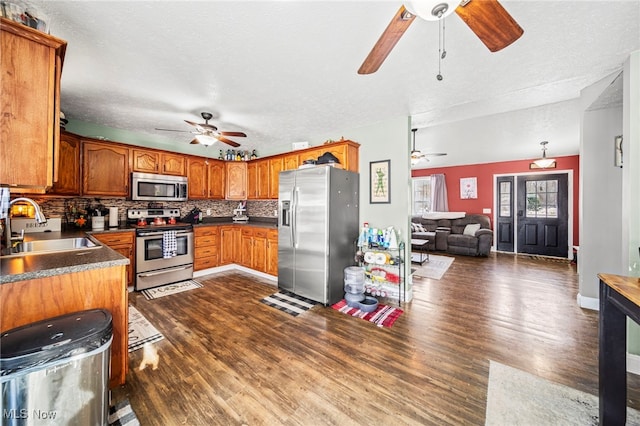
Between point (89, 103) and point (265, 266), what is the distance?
10.7 ft

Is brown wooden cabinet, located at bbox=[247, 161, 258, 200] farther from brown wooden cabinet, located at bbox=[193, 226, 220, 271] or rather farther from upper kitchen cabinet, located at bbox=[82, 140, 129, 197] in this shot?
upper kitchen cabinet, located at bbox=[82, 140, 129, 197]

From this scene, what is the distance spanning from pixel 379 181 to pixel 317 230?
120cm

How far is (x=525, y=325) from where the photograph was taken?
2631 mm

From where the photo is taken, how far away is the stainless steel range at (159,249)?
3609mm

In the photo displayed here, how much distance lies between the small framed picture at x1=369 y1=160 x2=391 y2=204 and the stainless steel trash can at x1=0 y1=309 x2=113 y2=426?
3133 mm

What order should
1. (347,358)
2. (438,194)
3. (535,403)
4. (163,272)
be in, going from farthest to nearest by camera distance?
(438,194) → (163,272) → (347,358) → (535,403)

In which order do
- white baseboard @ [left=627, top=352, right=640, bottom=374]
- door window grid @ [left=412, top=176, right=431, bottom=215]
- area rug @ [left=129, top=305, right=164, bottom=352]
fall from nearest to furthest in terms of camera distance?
white baseboard @ [left=627, top=352, right=640, bottom=374]
area rug @ [left=129, top=305, right=164, bottom=352]
door window grid @ [left=412, top=176, right=431, bottom=215]

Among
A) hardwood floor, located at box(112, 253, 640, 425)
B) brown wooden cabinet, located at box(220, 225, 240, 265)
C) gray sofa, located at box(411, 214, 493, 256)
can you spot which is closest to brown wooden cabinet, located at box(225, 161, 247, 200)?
brown wooden cabinet, located at box(220, 225, 240, 265)

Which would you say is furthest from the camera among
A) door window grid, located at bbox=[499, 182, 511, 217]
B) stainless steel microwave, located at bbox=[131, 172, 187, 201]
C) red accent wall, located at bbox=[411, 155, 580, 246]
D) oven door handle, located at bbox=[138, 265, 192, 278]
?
door window grid, located at bbox=[499, 182, 511, 217]

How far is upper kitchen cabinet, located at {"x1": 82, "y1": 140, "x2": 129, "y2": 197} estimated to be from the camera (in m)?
3.42

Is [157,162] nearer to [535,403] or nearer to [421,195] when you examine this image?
[535,403]

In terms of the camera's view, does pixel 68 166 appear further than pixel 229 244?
No

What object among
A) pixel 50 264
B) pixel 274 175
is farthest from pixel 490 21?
pixel 274 175

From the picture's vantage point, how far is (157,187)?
4031 mm
